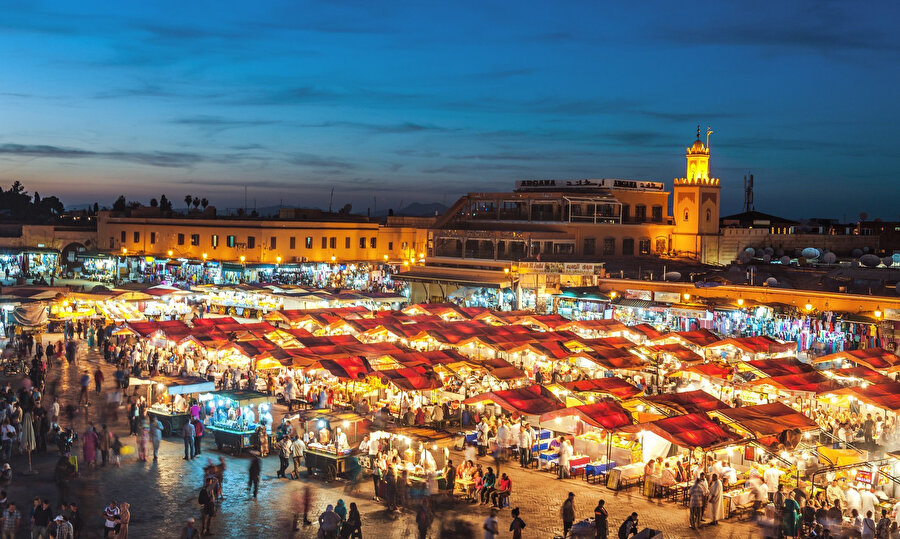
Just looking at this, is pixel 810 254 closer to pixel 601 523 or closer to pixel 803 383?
pixel 803 383

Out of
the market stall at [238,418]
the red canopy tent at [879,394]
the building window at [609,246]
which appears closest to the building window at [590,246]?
the building window at [609,246]

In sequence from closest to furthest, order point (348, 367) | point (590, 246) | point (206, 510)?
point (206, 510) → point (348, 367) → point (590, 246)

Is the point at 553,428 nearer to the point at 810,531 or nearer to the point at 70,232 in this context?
the point at 810,531

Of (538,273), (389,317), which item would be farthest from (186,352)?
(538,273)

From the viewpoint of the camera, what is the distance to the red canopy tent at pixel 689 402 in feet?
62.7

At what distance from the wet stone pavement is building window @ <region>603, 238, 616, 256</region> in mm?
40548

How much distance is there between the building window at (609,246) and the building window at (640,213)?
14.5 feet

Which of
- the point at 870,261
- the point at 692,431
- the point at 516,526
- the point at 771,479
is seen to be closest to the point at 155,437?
the point at 516,526

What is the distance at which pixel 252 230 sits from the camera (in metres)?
63.2

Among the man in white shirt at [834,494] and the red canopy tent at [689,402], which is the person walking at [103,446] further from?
the man in white shirt at [834,494]

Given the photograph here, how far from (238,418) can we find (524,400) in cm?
621

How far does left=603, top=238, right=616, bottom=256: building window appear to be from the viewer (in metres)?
59.2

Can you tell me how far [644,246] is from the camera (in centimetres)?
6197

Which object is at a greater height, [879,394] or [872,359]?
[872,359]
